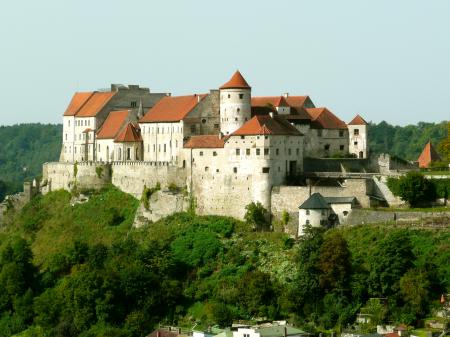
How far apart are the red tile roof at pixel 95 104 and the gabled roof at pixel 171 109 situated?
6.32m

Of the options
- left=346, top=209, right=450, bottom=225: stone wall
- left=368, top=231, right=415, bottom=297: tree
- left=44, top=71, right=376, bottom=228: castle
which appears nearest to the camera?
left=368, top=231, right=415, bottom=297: tree

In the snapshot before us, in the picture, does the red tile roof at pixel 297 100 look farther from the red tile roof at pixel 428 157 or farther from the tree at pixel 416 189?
the tree at pixel 416 189

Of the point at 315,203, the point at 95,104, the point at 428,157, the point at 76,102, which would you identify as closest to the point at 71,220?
the point at 95,104

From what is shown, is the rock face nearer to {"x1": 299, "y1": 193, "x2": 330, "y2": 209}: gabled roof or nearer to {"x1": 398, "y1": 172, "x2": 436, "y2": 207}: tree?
{"x1": 299, "y1": 193, "x2": 330, "y2": 209}: gabled roof

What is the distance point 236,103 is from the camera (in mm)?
87438

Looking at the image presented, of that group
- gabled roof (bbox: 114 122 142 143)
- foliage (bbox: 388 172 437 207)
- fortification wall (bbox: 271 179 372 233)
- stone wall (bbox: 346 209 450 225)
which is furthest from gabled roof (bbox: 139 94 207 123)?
foliage (bbox: 388 172 437 207)

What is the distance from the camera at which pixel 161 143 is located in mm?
93188

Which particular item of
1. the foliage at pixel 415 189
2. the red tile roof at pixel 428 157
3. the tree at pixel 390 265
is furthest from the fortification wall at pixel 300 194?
the red tile roof at pixel 428 157

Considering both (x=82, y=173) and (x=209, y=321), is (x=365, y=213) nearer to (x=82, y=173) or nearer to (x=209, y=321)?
(x=209, y=321)

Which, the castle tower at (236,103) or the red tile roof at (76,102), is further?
the red tile roof at (76,102)

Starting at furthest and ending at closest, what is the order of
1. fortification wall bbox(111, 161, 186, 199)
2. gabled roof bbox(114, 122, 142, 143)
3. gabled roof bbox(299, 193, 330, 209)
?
gabled roof bbox(114, 122, 142, 143), fortification wall bbox(111, 161, 186, 199), gabled roof bbox(299, 193, 330, 209)

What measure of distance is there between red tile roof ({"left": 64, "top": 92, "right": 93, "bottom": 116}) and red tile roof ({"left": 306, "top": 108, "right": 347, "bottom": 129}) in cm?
2274

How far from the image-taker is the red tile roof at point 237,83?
87125mm

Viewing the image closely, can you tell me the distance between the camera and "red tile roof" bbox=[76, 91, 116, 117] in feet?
340
